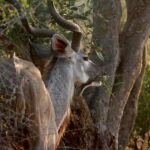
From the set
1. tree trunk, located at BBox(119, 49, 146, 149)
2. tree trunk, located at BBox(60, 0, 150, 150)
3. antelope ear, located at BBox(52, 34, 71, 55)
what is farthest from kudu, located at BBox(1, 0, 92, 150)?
tree trunk, located at BBox(119, 49, 146, 149)

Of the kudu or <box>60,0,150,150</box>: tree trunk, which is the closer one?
the kudu

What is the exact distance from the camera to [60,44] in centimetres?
598

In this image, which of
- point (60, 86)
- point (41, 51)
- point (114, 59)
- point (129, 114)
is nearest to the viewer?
point (60, 86)

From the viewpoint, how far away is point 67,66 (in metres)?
6.06

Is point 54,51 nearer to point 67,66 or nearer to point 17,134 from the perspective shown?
point 67,66

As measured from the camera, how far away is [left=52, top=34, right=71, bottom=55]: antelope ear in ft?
19.3

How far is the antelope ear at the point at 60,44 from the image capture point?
5.89m

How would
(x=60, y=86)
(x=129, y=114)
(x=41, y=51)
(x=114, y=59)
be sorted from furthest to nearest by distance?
1. (x=129, y=114)
2. (x=114, y=59)
3. (x=41, y=51)
4. (x=60, y=86)

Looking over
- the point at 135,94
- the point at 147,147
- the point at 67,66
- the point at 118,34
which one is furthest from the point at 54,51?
the point at 147,147

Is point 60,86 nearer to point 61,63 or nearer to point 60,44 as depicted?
point 61,63

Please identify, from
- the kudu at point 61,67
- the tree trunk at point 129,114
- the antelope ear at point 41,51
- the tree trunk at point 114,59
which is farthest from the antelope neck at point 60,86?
the tree trunk at point 129,114

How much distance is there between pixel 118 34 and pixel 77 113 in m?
1.26

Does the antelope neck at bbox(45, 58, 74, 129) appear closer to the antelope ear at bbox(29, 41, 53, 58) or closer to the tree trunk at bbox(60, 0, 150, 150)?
the antelope ear at bbox(29, 41, 53, 58)

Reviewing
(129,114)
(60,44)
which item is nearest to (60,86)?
(60,44)
